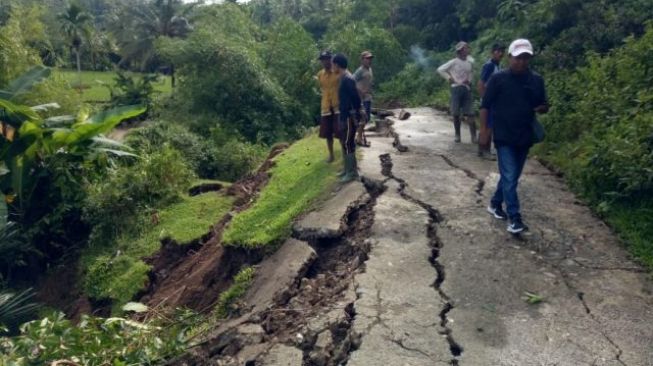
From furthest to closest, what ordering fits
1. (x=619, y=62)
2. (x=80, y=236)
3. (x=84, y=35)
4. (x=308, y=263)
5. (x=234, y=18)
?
(x=84, y=35), (x=234, y=18), (x=80, y=236), (x=619, y=62), (x=308, y=263)

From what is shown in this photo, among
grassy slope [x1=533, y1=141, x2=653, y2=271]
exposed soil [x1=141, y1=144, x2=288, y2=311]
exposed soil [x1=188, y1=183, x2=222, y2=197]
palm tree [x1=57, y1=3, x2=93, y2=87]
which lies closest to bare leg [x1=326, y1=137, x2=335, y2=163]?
exposed soil [x1=141, y1=144, x2=288, y2=311]

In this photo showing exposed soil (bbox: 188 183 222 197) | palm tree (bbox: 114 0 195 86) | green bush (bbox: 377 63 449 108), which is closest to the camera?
exposed soil (bbox: 188 183 222 197)

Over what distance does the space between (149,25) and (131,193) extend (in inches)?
1141

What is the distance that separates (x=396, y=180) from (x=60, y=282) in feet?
18.8

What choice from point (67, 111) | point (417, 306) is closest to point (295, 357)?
point (417, 306)

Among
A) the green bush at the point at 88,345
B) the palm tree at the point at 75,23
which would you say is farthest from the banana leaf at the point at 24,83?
the palm tree at the point at 75,23

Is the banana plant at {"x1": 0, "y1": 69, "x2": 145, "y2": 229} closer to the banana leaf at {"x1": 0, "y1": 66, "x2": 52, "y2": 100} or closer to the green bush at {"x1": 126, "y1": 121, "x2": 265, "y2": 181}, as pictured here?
the banana leaf at {"x1": 0, "y1": 66, "x2": 52, "y2": 100}

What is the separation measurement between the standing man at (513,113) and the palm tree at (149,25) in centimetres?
3207

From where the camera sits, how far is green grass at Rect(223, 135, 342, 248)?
279 inches

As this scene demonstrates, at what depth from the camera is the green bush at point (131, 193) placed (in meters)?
10.2

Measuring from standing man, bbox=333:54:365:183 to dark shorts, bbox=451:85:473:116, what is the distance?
2.64m

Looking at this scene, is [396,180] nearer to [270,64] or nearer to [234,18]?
[270,64]

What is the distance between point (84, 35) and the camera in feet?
129

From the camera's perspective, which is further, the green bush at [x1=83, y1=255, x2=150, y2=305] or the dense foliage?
the green bush at [x1=83, y1=255, x2=150, y2=305]
